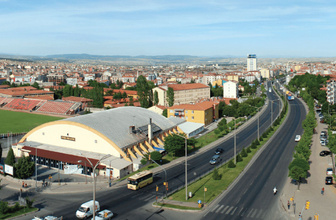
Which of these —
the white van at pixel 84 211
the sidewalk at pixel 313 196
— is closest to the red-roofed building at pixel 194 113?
the sidewalk at pixel 313 196

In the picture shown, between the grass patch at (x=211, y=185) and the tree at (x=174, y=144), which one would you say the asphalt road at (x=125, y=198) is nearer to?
the grass patch at (x=211, y=185)

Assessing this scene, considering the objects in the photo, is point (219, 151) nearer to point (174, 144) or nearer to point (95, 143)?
point (174, 144)

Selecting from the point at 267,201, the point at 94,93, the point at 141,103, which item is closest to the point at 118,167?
the point at 267,201

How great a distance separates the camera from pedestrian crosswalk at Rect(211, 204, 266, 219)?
99.9 feet

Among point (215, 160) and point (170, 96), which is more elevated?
point (170, 96)

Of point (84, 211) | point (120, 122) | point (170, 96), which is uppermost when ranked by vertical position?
point (170, 96)

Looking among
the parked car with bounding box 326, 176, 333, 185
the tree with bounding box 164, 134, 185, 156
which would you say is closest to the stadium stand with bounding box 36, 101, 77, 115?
the tree with bounding box 164, 134, 185, 156

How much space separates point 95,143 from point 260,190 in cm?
2661

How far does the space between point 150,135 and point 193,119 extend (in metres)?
26.9

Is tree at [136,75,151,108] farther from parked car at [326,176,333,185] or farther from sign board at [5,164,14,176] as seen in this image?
parked car at [326,176,333,185]

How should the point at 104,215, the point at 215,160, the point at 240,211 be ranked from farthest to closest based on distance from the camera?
the point at 215,160 → the point at 240,211 → the point at 104,215

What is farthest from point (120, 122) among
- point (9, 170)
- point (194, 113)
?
point (194, 113)

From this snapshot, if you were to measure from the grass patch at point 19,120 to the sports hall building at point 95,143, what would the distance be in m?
27.3

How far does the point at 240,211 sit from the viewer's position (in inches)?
1236
